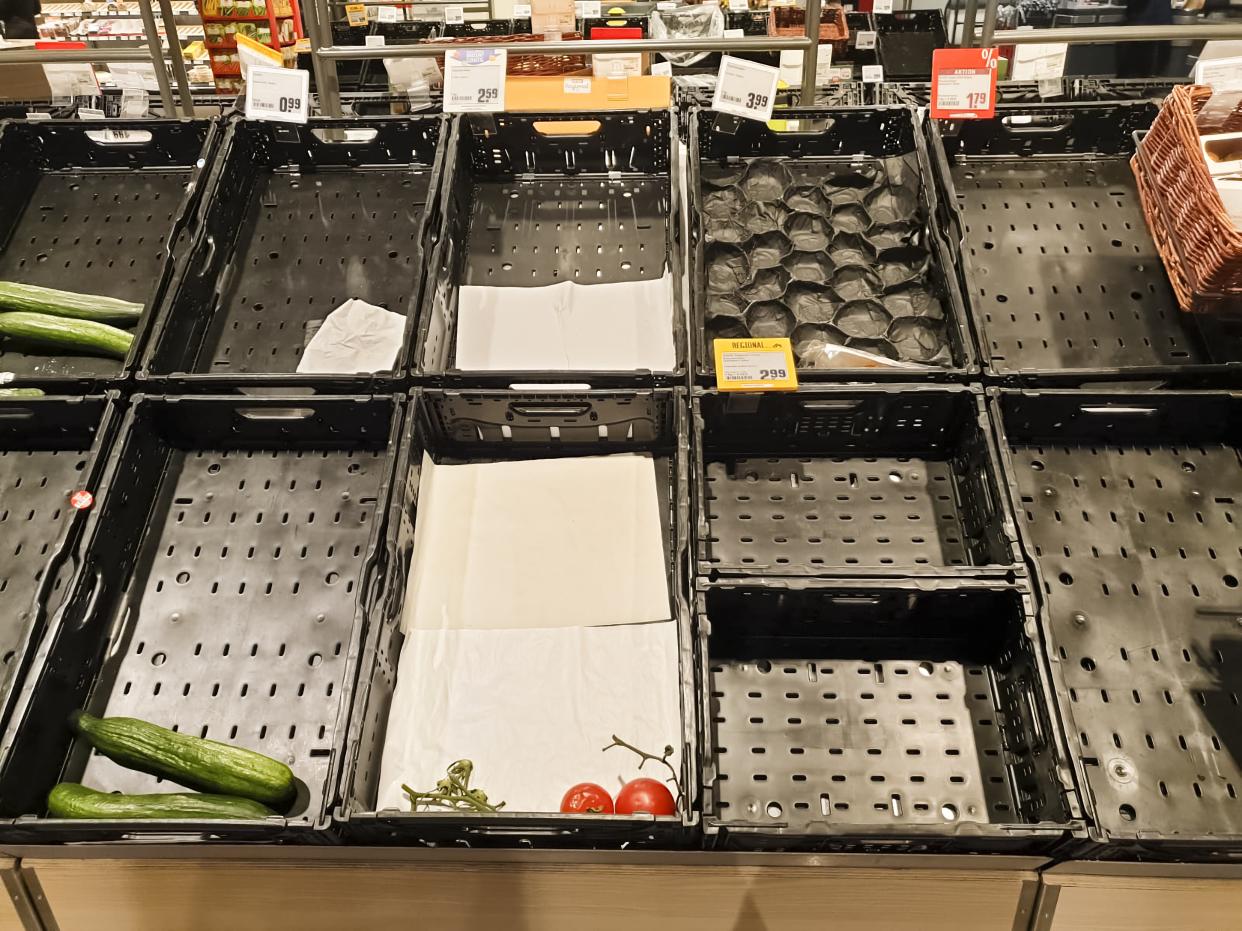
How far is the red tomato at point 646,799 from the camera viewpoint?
49.4 inches

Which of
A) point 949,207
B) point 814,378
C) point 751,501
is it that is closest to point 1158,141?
point 949,207

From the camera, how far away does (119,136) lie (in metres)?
2.23

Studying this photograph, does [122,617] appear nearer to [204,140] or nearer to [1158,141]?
[204,140]

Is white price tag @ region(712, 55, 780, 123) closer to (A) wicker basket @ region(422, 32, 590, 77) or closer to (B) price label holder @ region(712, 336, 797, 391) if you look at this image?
(B) price label holder @ region(712, 336, 797, 391)

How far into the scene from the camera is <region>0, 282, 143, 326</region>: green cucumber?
1.91 m

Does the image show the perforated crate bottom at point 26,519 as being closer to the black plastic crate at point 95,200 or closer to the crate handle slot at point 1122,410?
the black plastic crate at point 95,200

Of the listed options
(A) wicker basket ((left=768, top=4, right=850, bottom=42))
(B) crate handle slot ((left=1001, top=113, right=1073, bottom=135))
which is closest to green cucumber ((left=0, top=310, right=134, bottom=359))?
(B) crate handle slot ((left=1001, top=113, right=1073, bottom=135))

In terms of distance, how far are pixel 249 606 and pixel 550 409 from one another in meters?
0.67

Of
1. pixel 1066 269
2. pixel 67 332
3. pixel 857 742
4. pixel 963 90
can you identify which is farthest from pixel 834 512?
pixel 67 332

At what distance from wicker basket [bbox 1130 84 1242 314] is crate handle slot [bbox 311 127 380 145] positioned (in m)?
1.79

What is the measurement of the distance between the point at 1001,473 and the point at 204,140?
2055 millimetres

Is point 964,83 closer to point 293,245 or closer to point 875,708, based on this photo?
point 875,708

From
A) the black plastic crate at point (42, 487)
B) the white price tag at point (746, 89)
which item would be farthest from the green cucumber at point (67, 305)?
the white price tag at point (746, 89)

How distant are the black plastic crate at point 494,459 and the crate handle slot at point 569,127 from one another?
2.79ft
